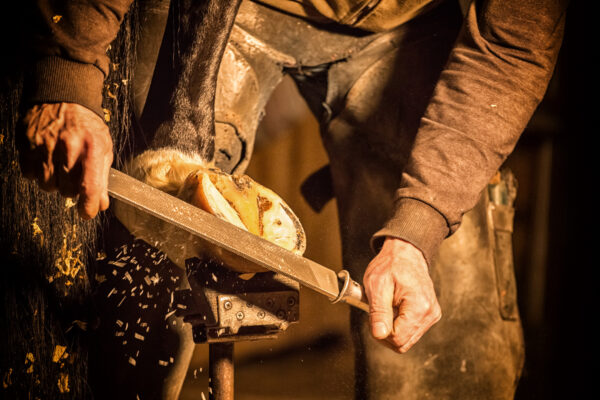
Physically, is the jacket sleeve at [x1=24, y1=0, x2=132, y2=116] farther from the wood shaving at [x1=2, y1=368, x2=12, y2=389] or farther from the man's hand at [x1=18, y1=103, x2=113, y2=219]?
the wood shaving at [x1=2, y1=368, x2=12, y2=389]

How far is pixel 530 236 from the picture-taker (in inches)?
75.1

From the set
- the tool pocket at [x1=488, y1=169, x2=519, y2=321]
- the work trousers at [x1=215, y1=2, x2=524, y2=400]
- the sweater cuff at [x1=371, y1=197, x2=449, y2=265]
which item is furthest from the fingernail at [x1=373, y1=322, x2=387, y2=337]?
the tool pocket at [x1=488, y1=169, x2=519, y2=321]

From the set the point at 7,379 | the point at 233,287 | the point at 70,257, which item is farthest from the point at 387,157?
the point at 7,379

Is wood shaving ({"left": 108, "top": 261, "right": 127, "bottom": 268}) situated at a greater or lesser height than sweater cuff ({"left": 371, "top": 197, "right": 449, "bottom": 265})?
lesser

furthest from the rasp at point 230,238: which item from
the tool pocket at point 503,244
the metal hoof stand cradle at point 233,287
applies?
the tool pocket at point 503,244

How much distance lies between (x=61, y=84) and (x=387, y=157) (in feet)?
2.07

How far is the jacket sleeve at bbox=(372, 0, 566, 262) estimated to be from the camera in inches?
37.3

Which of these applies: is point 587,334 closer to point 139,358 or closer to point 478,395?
point 478,395

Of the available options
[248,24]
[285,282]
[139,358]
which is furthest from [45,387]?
[248,24]

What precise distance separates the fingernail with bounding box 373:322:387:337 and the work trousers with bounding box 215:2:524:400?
35cm

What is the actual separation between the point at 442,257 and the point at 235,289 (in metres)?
0.50

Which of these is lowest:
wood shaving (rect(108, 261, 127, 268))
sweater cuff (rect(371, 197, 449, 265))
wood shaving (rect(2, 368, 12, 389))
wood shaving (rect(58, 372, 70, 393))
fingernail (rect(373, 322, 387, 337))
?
wood shaving (rect(58, 372, 70, 393))

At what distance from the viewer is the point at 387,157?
3.82 ft

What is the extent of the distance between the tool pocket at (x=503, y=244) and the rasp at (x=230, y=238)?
0.45m
